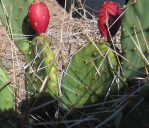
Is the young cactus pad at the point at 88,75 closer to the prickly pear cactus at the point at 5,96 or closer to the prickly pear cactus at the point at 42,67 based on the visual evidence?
the prickly pear cactus at the point at 42,67

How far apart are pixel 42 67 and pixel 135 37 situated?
42 centimetres

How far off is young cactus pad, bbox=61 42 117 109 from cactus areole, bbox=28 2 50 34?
0.73 feet

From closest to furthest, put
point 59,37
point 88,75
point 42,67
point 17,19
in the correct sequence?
point 88,75, point 42,67, point 17,19, point 59,37

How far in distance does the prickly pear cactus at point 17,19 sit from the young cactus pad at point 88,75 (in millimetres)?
331

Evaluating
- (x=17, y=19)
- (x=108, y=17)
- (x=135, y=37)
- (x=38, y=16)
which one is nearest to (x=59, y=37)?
(x=17, y=19)

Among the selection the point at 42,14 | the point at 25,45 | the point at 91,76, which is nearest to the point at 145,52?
the point at 91,76

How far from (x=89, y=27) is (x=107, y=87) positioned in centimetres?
206

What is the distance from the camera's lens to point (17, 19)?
82.8 inches

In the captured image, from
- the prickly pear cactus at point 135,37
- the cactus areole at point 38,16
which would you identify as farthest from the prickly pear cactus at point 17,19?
the prickly pear cactus at point 135,37

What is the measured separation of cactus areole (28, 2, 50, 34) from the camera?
189cm

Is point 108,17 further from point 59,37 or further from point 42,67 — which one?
point 59,37

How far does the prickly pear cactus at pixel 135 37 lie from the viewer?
63.3 inches

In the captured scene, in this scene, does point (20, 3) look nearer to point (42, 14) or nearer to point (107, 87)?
point (42, 14)

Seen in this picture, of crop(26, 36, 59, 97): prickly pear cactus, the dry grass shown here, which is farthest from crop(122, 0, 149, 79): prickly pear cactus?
the dry grass
